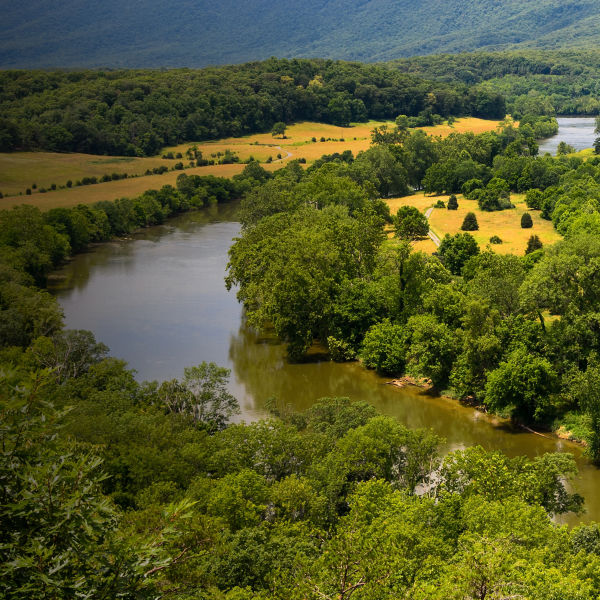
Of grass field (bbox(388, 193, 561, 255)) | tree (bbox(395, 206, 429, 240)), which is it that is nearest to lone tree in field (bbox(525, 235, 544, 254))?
grass field (bbox(388, 193, 561, 255))

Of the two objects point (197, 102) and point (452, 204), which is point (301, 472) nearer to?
point (452, 204)

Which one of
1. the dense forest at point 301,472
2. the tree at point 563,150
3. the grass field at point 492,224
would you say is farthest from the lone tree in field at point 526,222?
the tree at point 563,150

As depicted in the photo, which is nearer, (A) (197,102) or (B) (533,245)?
(B) (533,245)

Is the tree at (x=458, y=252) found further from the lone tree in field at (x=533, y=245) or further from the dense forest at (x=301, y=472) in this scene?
the lone tree in field at (x=533, y=245)

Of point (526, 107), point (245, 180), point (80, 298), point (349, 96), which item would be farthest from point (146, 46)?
point (80, 298)

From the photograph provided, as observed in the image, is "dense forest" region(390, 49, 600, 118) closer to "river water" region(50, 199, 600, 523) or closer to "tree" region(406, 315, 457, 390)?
"river water" region(50, 199, 600, 523)

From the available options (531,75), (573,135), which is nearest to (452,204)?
(573,135)
